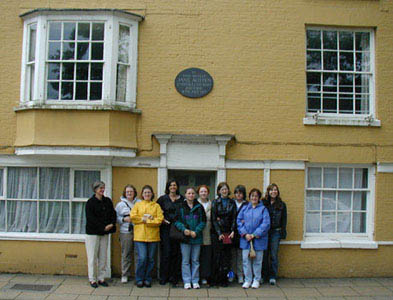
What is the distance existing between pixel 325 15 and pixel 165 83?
3.62 metres

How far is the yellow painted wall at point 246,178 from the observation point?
8.45m

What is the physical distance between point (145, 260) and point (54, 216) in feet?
7.41

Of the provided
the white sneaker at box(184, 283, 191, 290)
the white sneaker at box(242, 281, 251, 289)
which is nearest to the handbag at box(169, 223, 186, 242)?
the white sneaker at box(184, 283, 191, 290)

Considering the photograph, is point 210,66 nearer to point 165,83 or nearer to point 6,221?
point 165,83

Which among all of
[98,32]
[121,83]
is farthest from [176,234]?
[98,32]

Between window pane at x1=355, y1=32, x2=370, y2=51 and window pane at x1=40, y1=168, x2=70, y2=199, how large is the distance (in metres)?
6.68

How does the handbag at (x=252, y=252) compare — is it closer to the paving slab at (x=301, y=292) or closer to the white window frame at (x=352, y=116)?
the paving slab at (x=301, y=292)

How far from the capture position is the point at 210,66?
8.53 meters

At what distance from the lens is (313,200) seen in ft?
28.7

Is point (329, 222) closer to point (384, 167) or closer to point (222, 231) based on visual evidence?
point (384, 167)

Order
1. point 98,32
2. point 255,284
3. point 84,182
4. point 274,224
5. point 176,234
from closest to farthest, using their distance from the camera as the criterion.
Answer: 1. point 176,234
2. point 255,284
3. point 274,224
4. point 98,32
5. point 84,182

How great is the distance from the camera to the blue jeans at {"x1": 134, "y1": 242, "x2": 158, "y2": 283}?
7.56 metres

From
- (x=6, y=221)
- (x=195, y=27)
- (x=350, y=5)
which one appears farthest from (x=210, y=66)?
(x=6, y=221)

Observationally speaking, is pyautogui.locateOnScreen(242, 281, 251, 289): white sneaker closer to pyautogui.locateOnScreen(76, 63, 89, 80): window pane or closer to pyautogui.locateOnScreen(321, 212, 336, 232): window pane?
pyautogui.locateOnScreen(321, 212, 336, 232): window pane
